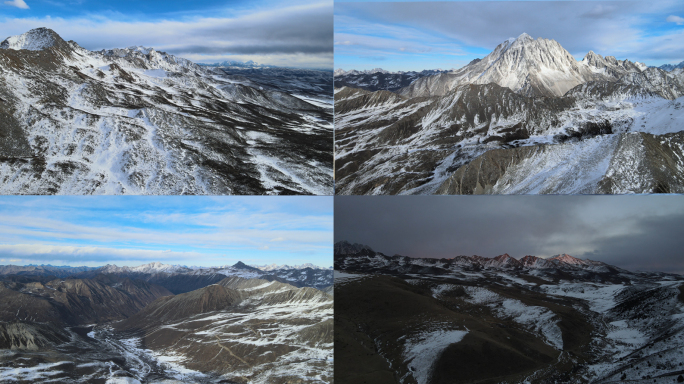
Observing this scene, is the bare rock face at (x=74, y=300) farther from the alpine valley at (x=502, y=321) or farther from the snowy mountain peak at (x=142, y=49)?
the snowy mountain peak at (x=142, y=49)

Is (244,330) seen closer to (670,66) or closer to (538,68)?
(538,68)

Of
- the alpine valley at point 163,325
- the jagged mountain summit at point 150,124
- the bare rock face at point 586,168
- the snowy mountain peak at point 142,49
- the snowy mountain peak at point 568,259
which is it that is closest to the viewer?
the jagged mountain summit at point 150,124

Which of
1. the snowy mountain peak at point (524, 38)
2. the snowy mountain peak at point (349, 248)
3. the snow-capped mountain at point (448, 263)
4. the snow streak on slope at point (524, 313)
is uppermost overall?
the snowy mountain peak at point (524, 38)

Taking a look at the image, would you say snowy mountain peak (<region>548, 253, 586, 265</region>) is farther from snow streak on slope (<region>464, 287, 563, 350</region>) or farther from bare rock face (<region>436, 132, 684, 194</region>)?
bare rock face (<region>436, 132, 684, 194</region>)

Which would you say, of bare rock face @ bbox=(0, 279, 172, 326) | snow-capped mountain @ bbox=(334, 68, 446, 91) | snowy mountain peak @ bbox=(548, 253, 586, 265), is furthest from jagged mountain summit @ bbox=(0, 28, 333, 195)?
snowy mountain peak @ bbox=(548, 253, 586, 265)

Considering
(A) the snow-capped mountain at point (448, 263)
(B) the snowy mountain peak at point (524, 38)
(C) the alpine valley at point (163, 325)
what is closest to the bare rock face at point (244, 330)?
(C) the alpine valley at point (163, 325)

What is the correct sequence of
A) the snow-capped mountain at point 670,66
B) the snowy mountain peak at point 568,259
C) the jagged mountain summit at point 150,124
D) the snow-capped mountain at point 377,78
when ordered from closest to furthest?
the jagged mountain summit at point 150,124
the snow-capped mountain at point 670,66
the snow-capped mountain at point 377,78
the snowy mountain peak at point 568,259

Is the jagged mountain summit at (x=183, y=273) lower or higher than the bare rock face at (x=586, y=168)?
lower
